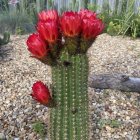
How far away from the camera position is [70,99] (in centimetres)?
313

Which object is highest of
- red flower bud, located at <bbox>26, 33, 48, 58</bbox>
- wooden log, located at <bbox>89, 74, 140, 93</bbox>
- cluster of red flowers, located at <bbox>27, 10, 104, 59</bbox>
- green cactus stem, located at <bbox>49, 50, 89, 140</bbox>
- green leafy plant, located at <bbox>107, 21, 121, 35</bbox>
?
cluster of red flowers, located at <bbox>27, 10, 104, 59</bbox>

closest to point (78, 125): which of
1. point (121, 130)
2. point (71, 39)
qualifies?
point (71, 39)

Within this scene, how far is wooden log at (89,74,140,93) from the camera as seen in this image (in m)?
5.11

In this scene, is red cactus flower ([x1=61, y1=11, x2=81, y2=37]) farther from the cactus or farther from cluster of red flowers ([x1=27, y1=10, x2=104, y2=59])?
the cactus

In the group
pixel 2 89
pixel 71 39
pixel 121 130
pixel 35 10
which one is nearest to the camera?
pixel 71 39

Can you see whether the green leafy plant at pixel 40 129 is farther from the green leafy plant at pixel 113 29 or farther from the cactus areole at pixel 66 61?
the green leafy plant at pixel 113 29

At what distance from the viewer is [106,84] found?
5.16m

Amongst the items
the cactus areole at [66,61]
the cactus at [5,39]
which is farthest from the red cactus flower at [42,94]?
the cactus at [5,39]

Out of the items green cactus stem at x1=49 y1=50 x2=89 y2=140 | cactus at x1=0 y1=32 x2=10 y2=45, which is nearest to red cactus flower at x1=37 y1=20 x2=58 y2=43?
green cactus stem at x1=49 y1=50 x2=89 y2=140

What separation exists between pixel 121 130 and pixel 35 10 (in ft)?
18.3

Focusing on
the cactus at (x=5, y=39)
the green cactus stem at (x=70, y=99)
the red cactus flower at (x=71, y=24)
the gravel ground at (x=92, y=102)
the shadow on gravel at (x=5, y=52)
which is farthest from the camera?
the cactus at (x=5, y=39)

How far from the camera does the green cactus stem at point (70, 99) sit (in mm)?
3033

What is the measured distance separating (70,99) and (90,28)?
0.54m

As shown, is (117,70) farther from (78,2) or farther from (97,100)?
(78,2)
